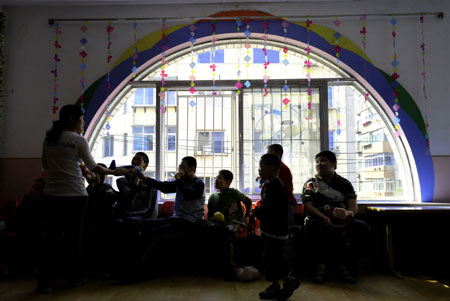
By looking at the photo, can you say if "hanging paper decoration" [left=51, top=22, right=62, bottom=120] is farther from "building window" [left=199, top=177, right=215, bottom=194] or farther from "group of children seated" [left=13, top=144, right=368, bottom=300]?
"building window" [left=199, top=177, right=215, bottom=194]

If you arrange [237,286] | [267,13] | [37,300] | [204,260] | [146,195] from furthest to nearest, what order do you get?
[267,13]
[146,195]
[204,260]
[237,286]
[37,300]

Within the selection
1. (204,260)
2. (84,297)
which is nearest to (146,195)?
(204,260)

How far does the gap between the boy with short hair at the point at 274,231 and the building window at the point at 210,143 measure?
5.97 feet

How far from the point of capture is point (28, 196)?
2744 millimetres

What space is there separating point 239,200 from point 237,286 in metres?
0.87

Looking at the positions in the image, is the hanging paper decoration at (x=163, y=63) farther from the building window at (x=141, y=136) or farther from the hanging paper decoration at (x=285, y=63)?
the building window at (x=141, y=136)

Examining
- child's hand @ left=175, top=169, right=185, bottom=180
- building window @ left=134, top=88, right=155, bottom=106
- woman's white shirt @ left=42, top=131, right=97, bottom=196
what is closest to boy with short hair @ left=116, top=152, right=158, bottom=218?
child's hand @ left=175, top=169, right=185, bottom=180

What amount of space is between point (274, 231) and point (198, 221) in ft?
3.17

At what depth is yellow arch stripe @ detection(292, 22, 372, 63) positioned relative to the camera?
4031 millimetres

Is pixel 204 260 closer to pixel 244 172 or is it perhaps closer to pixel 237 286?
pixel 237 286

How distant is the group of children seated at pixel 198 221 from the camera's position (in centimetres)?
285

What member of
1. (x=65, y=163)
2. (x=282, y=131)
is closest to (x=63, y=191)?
(x=65, y=163)

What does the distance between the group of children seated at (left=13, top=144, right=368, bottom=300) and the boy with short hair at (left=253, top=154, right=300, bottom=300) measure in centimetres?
38

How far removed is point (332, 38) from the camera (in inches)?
159
